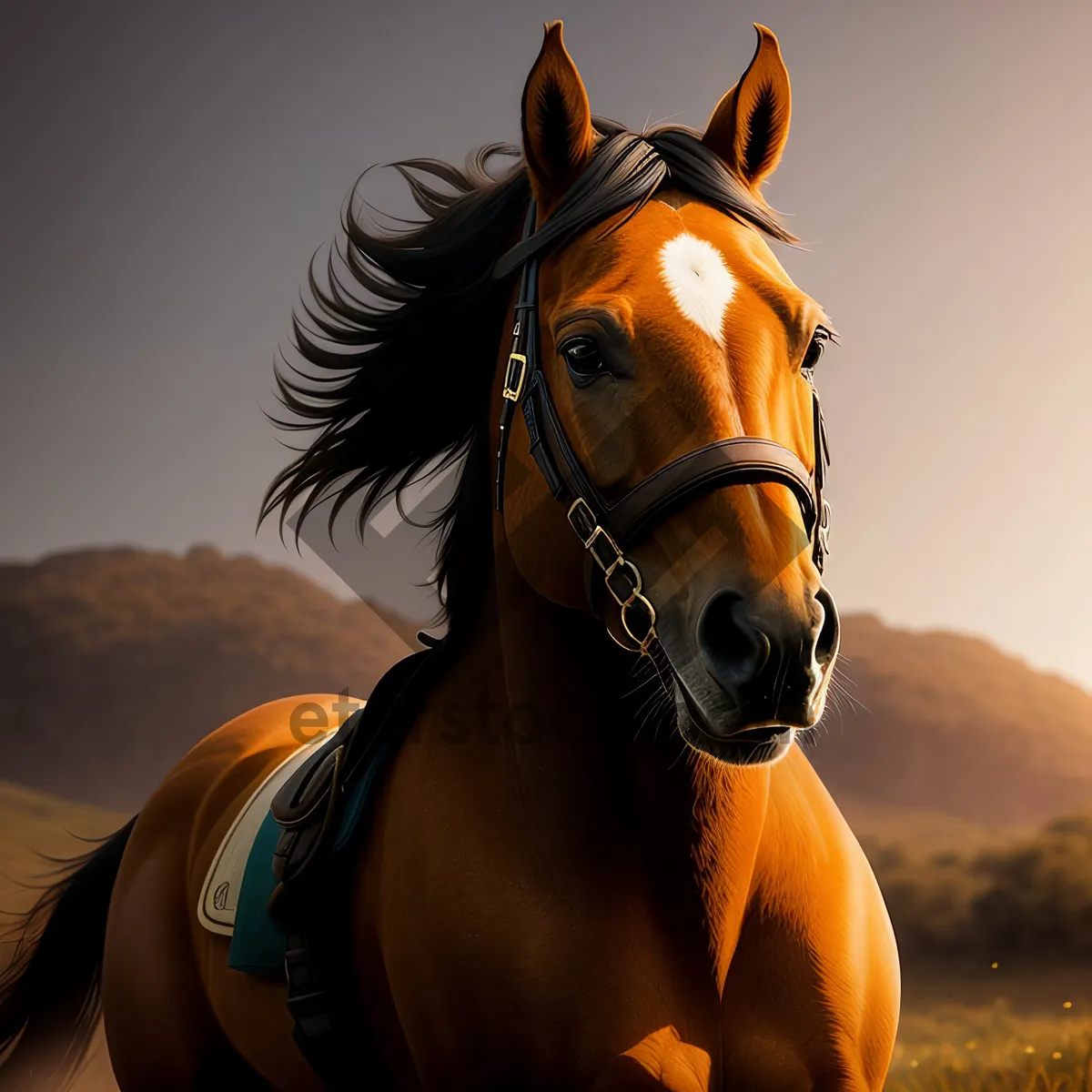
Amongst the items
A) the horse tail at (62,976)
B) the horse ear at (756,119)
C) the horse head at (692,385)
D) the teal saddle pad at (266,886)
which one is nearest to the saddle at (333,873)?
the teal saddle pad at (266,886)

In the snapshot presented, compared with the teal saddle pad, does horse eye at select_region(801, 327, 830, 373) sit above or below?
above

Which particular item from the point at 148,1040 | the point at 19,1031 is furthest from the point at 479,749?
the point at 19,1031

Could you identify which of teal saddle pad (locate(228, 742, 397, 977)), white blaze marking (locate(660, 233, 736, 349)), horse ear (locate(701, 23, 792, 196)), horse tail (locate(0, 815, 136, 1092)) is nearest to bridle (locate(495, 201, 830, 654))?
white blaze marking (locate(660, 233, 736, 349))

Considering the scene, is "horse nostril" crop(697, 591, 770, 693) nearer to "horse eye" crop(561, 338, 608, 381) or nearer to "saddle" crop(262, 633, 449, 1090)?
"horse eye" crop(561, 338, 608, 381)

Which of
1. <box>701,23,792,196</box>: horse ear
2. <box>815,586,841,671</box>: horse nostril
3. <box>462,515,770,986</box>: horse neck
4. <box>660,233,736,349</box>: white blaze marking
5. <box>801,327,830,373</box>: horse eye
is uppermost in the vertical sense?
<box>701,23,792,196</box>: horse ear

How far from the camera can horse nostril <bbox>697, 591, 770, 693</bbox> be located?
4.88ft

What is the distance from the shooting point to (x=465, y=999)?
190 centimetres

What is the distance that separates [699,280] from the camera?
5.92ft

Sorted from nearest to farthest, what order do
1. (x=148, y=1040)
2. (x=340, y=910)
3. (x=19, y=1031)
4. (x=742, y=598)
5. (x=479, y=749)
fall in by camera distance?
(x=742, y=598) → (x=479, y=749) → (x=340, y=910) → (x=148, y=1040) → (x=19, y=1031)

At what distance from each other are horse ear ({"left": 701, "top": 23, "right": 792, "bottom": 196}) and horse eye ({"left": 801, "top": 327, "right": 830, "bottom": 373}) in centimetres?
45

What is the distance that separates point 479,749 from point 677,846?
467 mm

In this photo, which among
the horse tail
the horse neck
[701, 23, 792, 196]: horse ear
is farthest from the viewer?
the horse tail

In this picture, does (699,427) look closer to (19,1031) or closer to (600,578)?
(600,578)

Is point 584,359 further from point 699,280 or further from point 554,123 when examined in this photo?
point 554,123
